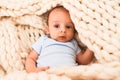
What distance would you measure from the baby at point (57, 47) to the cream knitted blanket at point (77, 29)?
0.12 ft

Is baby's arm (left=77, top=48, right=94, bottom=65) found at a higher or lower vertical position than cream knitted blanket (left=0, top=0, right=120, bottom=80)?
lower

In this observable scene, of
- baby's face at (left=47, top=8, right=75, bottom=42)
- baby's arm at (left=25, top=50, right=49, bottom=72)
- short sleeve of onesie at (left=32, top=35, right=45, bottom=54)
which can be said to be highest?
baby's face at (left=47, top=8, right=75, bottom=42)

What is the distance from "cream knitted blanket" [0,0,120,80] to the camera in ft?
2.55

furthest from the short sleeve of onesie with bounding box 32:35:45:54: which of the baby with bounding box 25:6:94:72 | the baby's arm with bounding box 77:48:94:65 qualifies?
Result: the baby's arm with bounding box 77:48:94:65

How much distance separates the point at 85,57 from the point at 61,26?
17cm

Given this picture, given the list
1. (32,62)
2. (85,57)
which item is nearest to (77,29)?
(85,57)

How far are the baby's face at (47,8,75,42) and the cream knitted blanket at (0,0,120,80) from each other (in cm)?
5

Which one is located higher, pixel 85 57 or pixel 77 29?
pixel 77 29

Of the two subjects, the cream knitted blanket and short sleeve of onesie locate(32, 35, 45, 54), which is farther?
short sleeve of onesie locate(32, 35, 45, 54)

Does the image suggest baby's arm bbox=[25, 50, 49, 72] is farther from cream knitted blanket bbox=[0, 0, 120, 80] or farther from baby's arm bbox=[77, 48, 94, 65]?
baby's arm bbox=[77, 48, 94, 65]

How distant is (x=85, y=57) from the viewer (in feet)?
3.55

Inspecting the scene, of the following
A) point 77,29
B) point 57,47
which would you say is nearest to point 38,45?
point 57,47

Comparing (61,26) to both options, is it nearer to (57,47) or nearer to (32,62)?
(57,47)

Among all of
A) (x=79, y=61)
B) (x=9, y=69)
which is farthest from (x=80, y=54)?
(x=9, y=69)
